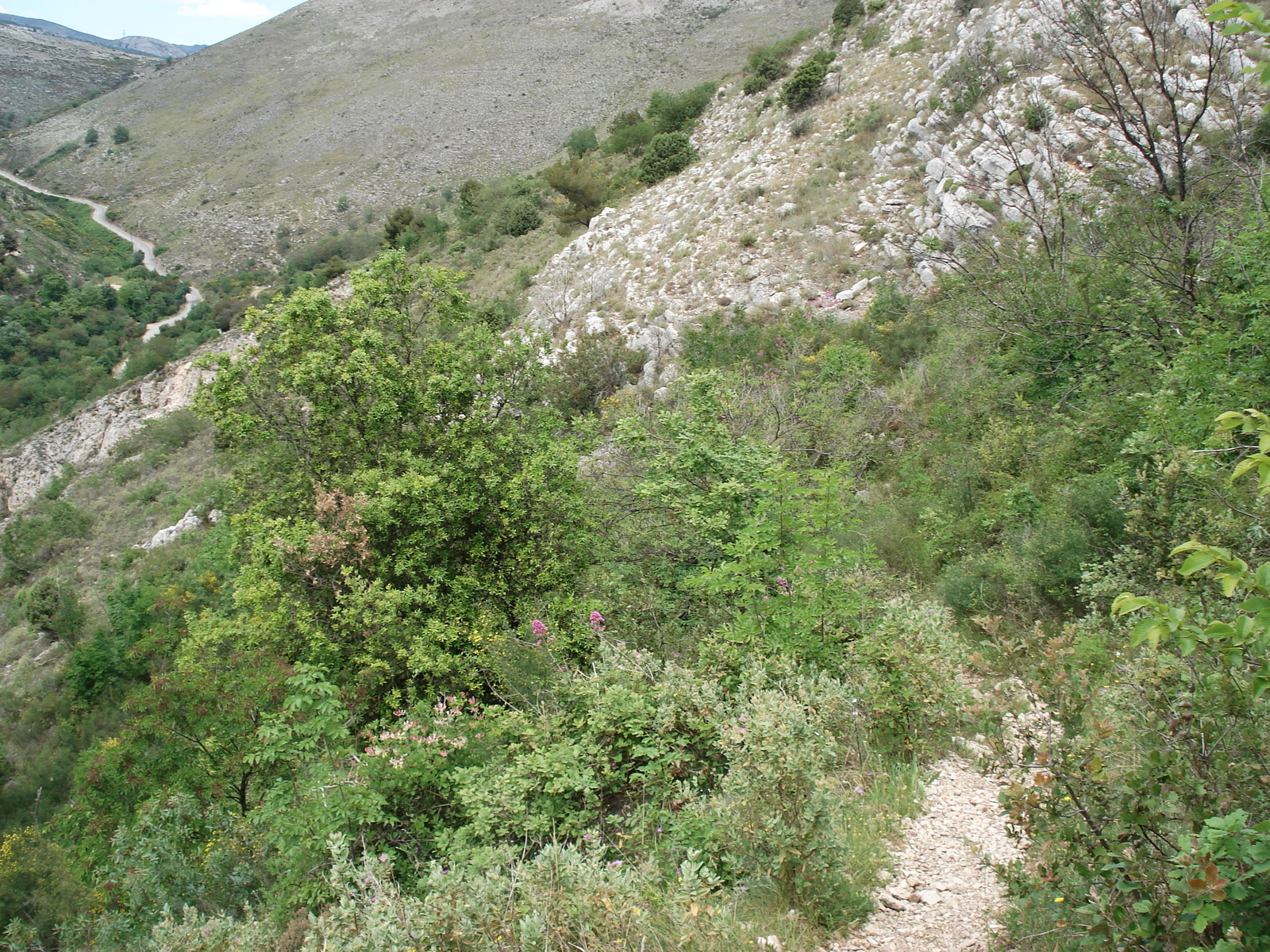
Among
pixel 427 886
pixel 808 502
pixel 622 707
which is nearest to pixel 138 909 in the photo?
pixel 427 886

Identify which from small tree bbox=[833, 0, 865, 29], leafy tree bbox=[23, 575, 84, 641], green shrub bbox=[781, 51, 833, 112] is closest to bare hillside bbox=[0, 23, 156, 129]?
leafy tree bbox=[23, 575, 84, 641]

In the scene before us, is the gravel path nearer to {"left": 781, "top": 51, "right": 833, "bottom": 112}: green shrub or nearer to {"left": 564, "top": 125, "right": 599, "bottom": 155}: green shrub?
{"left": 781, "top": 51, "right": 833, "bottom": 112}: green shrub

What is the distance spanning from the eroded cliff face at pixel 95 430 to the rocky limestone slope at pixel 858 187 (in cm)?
2038

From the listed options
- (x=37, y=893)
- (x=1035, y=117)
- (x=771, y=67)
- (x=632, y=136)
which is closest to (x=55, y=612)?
(x=37, y=893)

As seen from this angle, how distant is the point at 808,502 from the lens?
5.12 m

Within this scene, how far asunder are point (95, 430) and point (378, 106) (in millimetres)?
33841

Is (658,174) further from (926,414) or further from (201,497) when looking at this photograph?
(201,497)

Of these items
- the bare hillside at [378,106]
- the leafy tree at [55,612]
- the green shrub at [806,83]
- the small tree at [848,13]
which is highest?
the bare hillside at [378,106]

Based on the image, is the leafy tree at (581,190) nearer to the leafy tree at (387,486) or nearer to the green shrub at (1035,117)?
the green shrub at (1035,117)

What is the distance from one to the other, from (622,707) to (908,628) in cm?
190

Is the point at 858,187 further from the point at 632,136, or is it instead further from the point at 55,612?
the point at 55,612

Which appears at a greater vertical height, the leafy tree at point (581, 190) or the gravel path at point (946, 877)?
the leafy tree at point (581, 190)

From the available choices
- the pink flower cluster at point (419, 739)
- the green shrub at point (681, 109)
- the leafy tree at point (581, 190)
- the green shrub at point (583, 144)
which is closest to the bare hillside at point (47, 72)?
the green shrub at point (583, 144)

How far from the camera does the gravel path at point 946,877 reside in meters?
2.67
